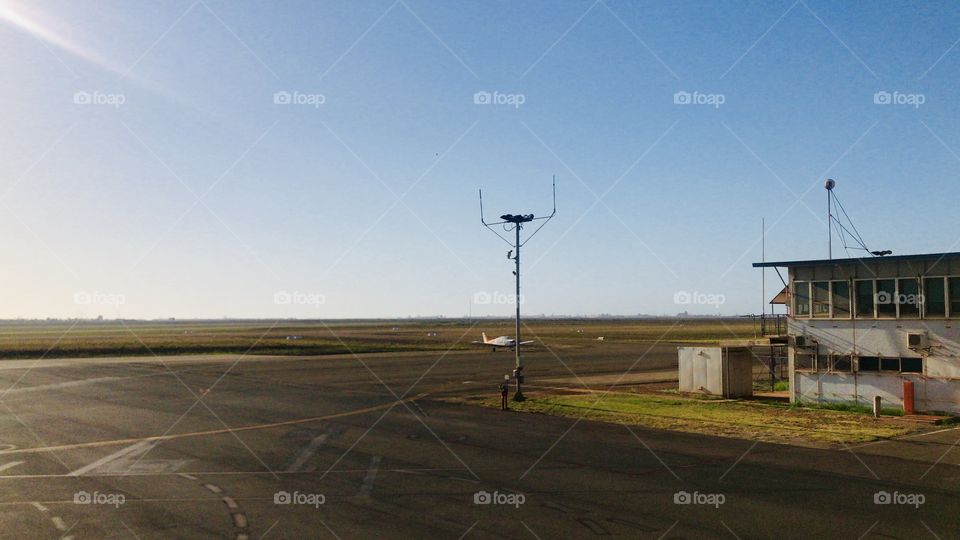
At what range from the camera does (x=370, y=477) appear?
1822cm

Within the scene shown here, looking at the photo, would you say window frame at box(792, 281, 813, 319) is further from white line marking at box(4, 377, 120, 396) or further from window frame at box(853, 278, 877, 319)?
white line marking at box(4, 377, 120, 396)

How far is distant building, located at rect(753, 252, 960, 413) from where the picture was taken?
29.1m

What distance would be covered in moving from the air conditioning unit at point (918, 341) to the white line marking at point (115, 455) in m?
30.0

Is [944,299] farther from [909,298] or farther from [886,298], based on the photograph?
[886,298]

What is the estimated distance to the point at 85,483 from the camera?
1775cm

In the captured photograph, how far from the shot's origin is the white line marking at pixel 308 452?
776 inches

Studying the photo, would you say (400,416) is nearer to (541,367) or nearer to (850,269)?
(850,269)

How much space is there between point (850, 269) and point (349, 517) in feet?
89.1

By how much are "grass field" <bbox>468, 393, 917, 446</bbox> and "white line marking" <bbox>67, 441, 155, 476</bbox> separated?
16360 mm

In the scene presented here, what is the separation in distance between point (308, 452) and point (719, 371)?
24.2 m

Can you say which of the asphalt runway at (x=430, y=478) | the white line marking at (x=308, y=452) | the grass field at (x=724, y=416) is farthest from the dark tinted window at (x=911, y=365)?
the white line marking at (x=308, y=452)

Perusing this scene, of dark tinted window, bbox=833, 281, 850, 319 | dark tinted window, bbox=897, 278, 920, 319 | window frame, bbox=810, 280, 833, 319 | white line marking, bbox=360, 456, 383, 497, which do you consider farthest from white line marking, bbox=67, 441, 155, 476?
dark tinted window, bbox=897, 278, 920, 319

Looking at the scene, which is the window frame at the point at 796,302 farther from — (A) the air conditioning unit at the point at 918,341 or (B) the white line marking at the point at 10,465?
(B) the white line marking at the point at 10,465

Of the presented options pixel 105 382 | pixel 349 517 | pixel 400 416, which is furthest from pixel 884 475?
pixel 105 382
